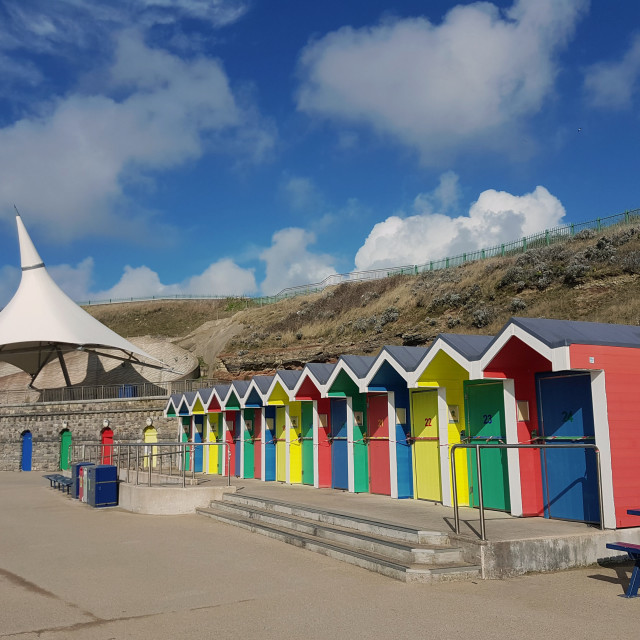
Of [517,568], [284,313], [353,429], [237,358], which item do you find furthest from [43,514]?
[284,313]

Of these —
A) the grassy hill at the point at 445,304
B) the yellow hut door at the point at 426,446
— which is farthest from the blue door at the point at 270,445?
the grassy hill at the point at 445,304

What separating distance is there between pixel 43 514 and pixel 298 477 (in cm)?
645

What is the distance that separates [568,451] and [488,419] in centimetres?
176

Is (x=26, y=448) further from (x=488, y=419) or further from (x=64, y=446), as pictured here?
(x=488, y=419)

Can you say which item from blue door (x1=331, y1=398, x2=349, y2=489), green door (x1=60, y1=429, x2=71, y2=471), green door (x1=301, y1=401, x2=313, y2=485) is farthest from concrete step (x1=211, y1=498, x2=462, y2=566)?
green door (x1=60, y1=429, x2=71, y2=471)

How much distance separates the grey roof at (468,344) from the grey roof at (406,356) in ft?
3.11

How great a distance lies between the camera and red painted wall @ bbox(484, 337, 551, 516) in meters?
9.73

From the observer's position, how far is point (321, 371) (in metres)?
15.5

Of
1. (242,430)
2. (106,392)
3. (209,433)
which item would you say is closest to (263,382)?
(242,430)

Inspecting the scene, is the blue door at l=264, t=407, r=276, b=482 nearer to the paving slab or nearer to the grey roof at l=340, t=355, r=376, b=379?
the paving slab

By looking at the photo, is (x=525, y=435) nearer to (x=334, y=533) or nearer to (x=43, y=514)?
(x=334, y=533)

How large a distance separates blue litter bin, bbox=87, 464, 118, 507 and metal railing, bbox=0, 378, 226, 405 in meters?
15.2

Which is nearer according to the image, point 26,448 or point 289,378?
point 289,378

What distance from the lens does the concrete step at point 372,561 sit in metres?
7.05
